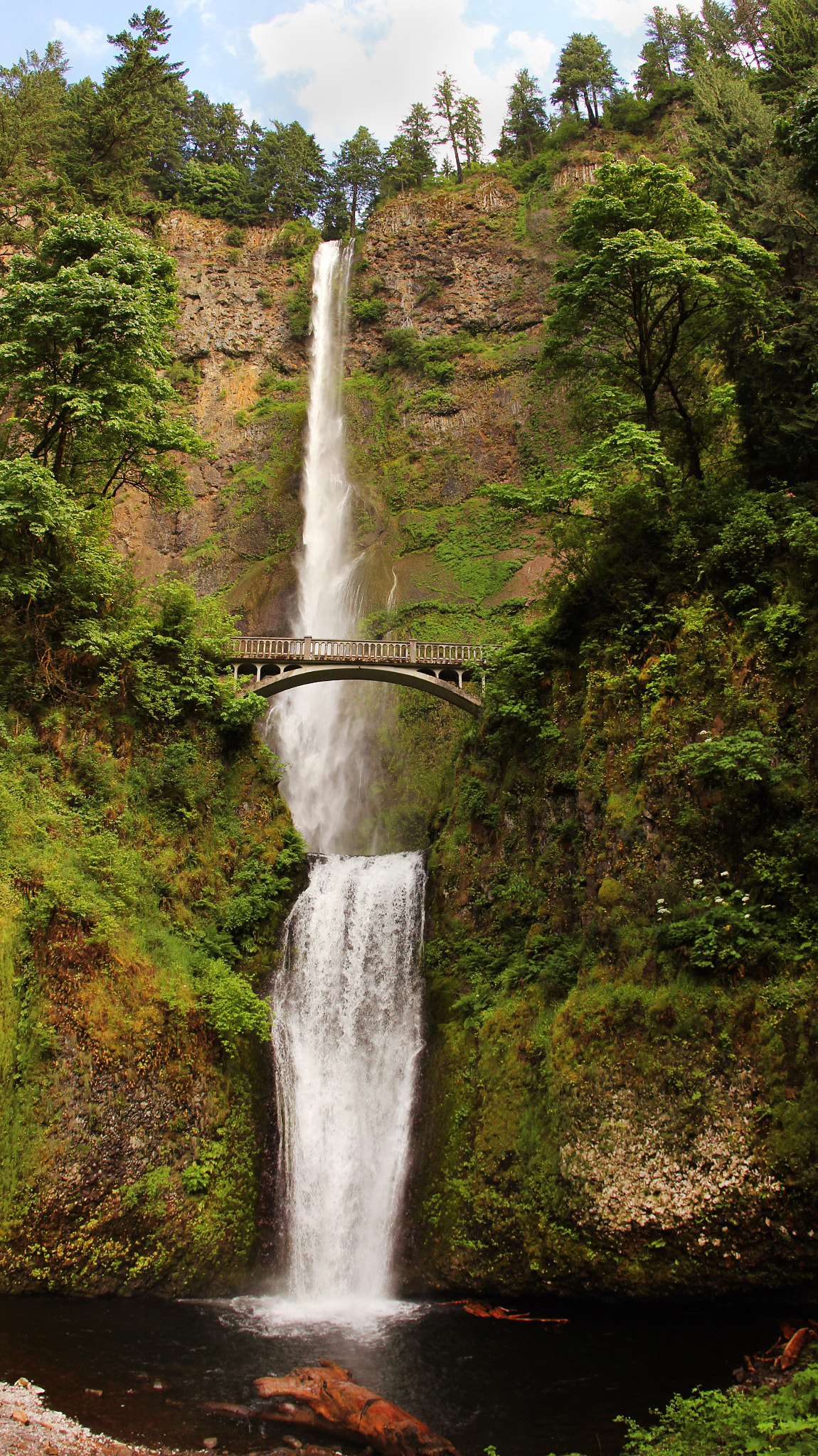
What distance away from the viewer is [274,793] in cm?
2159

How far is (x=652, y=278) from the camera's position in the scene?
16.4 m

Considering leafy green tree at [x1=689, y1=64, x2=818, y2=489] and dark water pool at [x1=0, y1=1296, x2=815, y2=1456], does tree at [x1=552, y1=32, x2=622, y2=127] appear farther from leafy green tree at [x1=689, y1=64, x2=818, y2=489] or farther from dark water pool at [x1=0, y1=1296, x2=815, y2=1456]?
dark water pool at [x1=0, y1=1296, x2=815, y2=1456]

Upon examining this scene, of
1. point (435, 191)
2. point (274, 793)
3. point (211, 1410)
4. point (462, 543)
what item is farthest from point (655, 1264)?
point (435, 191)

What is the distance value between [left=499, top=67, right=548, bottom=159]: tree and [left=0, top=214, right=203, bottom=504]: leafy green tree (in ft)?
132

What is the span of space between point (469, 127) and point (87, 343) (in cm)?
4460

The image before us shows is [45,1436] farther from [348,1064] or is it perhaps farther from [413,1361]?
[348,1064]

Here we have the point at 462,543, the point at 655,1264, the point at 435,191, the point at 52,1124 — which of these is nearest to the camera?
the point at 655,1264

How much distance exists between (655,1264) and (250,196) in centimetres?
5425

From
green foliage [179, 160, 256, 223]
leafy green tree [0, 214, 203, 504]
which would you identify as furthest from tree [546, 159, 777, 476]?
green foliage [179, 160, 256, 223]

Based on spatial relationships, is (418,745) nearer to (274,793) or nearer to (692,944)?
(274,793)

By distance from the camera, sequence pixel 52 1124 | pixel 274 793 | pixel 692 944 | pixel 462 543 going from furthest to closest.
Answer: pixel 462 543 < pixel 274 793 < pixel 52 1124 < pixel 692 944

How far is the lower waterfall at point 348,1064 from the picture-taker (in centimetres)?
1487

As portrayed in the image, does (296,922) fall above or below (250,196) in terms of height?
below

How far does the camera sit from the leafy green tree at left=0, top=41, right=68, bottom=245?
22.2 metres
